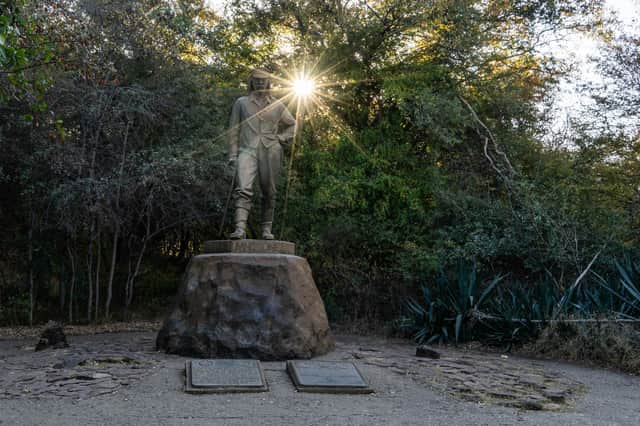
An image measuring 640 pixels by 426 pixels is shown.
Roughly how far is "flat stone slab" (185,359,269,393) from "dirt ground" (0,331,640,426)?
0.32 feet

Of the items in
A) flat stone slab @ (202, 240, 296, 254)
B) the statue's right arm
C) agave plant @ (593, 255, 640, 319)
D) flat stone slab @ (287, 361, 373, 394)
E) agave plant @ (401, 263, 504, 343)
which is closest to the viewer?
flat stone slab @ (287, 361, 373, 394)

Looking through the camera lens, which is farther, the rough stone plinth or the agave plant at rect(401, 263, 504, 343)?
the agave plant at rect(401, 263, 504, 343)

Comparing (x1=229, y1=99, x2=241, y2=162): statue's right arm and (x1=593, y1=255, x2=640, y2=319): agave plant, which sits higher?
(x1=229, y1=99, x2=241, y2=162): statue's right arm

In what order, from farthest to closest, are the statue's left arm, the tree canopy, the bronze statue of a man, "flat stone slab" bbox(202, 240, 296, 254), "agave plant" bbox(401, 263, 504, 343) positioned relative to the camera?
the tree canopy
"agave plant" bbox(401, 263, 504, 343)
the statue's left arm
the bronze statue of a man
"flat stone slab" bbox(202, 240, 296, 254)

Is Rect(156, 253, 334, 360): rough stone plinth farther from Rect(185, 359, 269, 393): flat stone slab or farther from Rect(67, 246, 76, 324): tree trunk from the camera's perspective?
Rect(67, 246, 76, 324): tree trunk

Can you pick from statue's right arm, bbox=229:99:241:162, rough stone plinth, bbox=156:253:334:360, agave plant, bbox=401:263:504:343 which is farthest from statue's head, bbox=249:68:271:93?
agave plant, bbox=401:263:504:343

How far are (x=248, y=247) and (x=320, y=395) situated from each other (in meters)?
2.49

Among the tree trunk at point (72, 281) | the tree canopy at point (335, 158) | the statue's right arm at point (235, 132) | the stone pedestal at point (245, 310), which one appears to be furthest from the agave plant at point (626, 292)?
the tree trunk at point (72, 281)

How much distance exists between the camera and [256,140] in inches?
303

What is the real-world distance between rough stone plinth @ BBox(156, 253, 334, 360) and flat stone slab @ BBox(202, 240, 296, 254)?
0.14 m

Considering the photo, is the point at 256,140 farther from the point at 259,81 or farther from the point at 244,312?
the point at 244,312

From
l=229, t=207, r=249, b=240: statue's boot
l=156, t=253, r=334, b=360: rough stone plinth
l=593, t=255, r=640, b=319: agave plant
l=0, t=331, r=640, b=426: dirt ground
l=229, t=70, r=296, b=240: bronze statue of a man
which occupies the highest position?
l=229, t=70, r=296, b=240: bronze statue of a man

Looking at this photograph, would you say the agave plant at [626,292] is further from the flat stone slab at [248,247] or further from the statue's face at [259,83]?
the statue's face at [259,83]

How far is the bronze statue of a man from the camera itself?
7.60 meters
